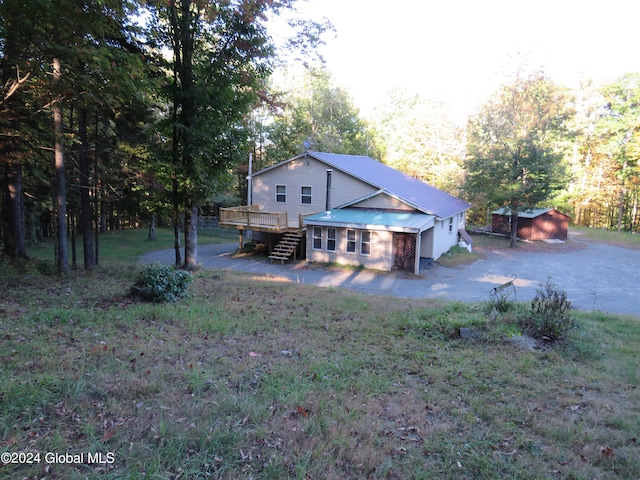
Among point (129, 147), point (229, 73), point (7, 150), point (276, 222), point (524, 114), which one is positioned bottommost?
point (276, 222)

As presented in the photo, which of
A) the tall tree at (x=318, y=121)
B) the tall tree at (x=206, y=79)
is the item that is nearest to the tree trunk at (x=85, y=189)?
the tall tree at (x=206, y=79)

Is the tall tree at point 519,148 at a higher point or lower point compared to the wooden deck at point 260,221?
higher

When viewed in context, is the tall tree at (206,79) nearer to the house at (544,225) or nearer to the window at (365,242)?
the window at (365,242)

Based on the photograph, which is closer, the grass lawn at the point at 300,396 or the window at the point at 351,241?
the grass lawn at the point at 300,396

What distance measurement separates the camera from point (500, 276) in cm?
1747

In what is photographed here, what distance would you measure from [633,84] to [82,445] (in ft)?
152

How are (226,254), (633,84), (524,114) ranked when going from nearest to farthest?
(226,254)
(524,114)
(633,84)

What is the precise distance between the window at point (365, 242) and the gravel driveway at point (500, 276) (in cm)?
129

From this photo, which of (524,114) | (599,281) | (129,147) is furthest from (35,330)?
(524,114)

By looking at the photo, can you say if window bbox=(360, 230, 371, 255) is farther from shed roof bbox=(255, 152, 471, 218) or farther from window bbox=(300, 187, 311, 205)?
window bbox=(300, 187, 311, 205)

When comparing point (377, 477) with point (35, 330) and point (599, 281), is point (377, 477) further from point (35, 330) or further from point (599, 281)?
point (599, 281)

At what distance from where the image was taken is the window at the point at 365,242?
18.9m

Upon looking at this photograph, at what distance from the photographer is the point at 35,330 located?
5.85m

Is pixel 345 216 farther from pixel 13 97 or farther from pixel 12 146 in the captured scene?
pixel 13 97
